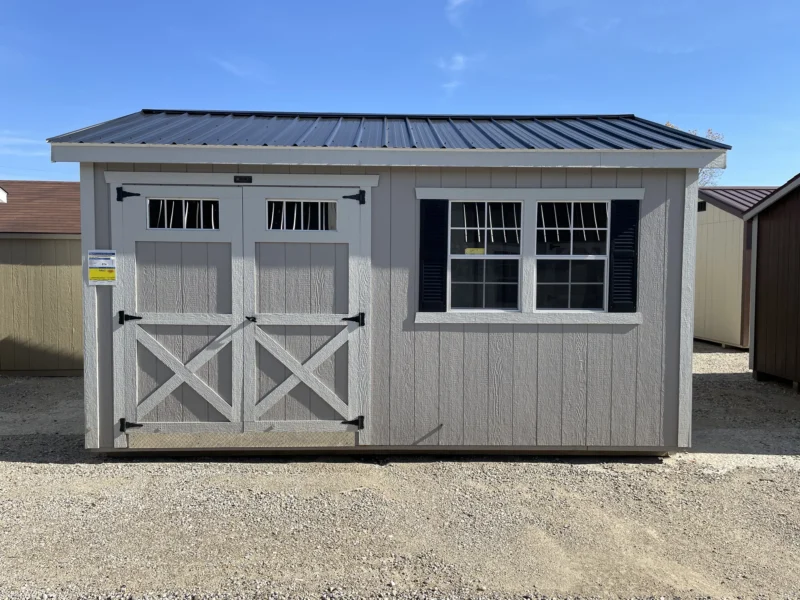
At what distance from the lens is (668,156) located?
4.39m

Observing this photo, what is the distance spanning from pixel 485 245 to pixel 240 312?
84.2 inches

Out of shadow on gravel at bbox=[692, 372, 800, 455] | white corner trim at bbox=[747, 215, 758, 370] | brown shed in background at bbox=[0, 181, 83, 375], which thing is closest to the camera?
shadow on gravel at bbox=[692, 372, 800, 455]

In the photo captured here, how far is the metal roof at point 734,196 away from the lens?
10670 millimetres

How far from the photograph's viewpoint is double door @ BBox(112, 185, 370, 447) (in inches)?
175

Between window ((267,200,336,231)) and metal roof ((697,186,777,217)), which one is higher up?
metal roof ((697,186,777,217))

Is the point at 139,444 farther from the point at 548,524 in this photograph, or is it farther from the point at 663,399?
the point at 663,399

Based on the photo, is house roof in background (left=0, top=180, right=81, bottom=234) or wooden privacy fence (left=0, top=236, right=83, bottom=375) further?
house roof in background (left=0, top=180, right=81, bottom=234)

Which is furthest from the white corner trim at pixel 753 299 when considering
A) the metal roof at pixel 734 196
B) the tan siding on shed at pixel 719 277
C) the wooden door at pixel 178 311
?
the wooden door at pixel 178 311

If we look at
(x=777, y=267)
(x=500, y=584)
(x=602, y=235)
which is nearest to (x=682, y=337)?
(x=602, y=235)

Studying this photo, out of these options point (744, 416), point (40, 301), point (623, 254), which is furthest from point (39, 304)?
point (744, 416)

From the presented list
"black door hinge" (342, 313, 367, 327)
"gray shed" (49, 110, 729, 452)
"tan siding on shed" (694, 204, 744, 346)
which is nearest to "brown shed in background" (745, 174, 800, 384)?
"tan siding on shed" (694, 204, 744, 346)

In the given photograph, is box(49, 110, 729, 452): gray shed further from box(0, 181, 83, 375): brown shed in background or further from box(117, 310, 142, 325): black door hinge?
box(0, 181, 83, 375): brown shed in background

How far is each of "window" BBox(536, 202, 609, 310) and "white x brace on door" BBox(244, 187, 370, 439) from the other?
150 cm

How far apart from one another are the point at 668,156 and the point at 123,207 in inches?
177
